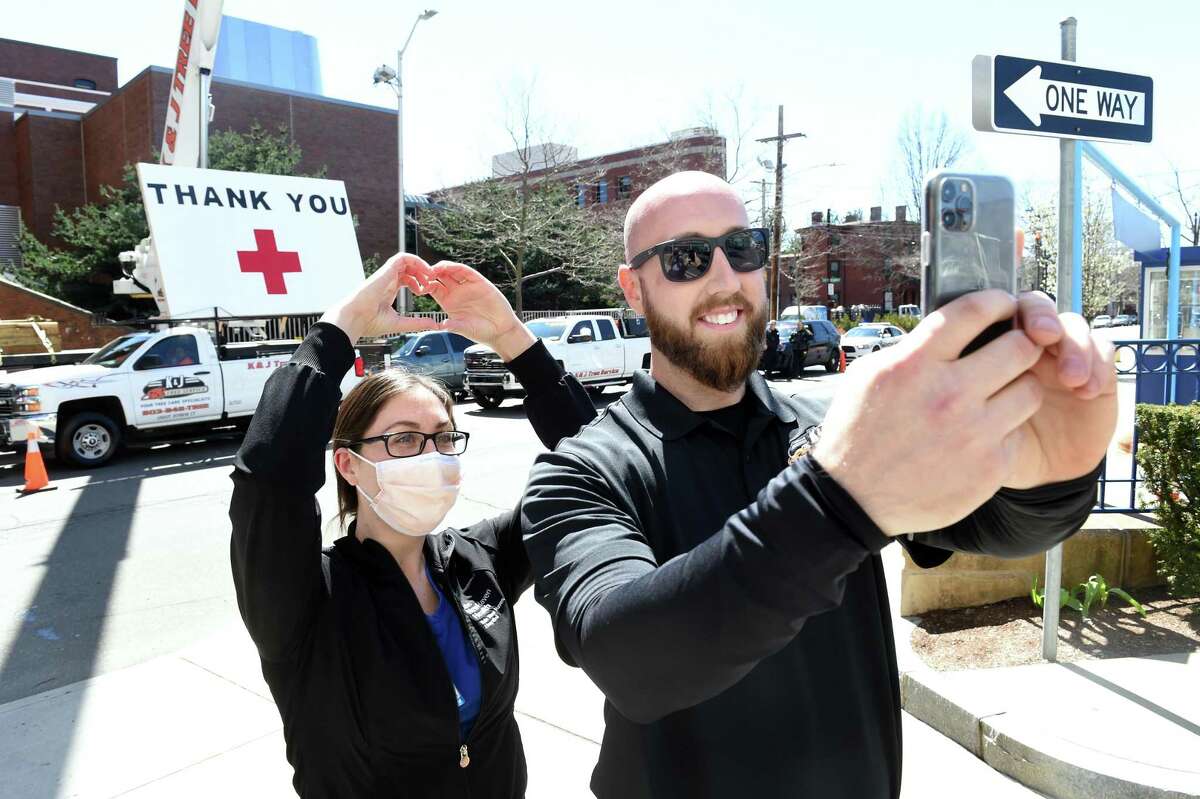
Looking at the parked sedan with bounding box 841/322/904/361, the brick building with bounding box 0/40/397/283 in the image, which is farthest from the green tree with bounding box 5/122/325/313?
the parked sedan with bounding box 841/322/904/361

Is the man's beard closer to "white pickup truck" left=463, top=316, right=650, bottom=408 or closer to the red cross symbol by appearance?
the red cross symbol

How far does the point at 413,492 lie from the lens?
7.55 ft

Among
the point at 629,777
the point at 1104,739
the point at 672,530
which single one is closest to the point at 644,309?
the point at 672,530

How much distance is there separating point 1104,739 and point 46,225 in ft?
141

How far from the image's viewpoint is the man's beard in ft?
4.76

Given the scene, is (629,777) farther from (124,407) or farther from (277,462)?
(124,407)

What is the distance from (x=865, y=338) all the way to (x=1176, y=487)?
23.5 m

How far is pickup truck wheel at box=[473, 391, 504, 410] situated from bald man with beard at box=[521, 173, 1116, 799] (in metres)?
15.4

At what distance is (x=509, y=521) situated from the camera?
2.43m

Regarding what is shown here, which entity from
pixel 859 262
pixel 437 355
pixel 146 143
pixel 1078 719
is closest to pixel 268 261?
pixel 437 355

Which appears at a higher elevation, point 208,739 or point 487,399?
point 487,399

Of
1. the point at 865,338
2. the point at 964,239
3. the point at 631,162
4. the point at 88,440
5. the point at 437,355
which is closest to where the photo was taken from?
the point at 964,239

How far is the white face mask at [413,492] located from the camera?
227 cm

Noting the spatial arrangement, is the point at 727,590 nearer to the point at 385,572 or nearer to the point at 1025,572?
the point at 385,572
